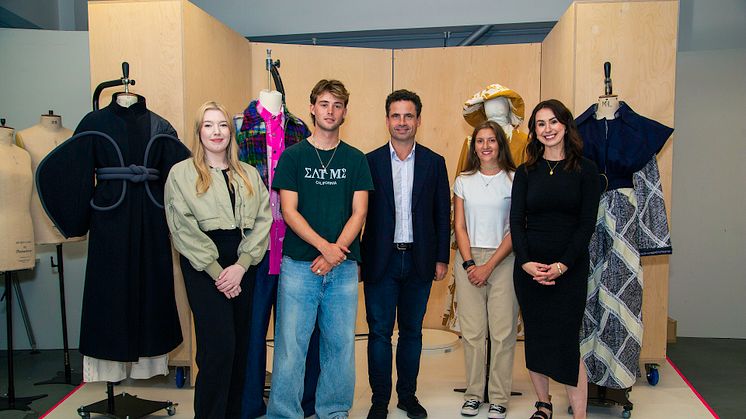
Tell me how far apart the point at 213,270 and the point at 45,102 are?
9.84 ft

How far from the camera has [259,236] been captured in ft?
8.74

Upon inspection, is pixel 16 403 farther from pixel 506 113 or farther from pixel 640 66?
pixel 640 66

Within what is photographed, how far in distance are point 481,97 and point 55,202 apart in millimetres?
2274

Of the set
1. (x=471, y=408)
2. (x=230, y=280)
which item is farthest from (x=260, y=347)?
(x=471, y=408)

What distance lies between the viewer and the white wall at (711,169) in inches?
193

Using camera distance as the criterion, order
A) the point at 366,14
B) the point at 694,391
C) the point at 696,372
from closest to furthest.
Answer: the point at 694,391 → the point at 696,372 → the point at 366,14

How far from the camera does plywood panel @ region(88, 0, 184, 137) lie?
3.47m

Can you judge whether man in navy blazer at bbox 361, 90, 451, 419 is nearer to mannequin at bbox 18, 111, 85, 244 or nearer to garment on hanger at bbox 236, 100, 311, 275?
garment on hanger at bbox 236, 100, 311, 275

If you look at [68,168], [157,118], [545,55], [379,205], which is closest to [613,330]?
[379,205]

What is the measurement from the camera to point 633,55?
359 centimetres

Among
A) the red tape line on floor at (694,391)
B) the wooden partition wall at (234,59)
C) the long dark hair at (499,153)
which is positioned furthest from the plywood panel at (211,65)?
the red tape line on floor at (694,391)

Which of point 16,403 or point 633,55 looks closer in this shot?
point 16,403

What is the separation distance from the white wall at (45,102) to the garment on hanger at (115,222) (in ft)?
6.42

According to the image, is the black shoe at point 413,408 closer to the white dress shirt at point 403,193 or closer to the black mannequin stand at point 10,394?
the white dress shirt at point 403,193
